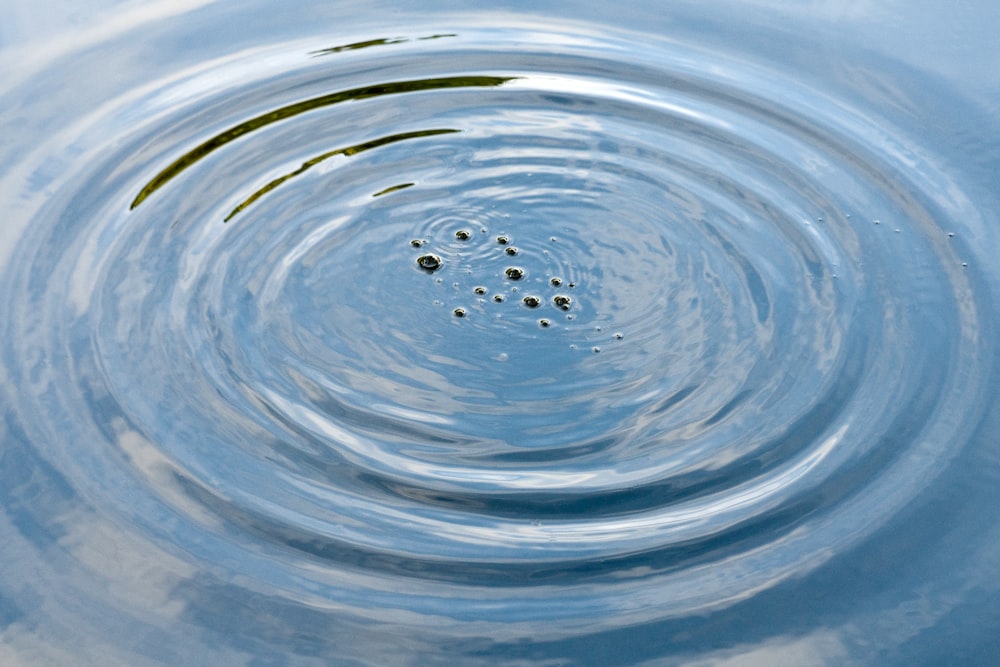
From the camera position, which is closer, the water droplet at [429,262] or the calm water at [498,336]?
the calm water at [498,336]

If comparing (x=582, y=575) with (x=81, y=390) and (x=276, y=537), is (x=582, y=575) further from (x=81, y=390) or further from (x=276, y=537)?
(x=81, y=390)

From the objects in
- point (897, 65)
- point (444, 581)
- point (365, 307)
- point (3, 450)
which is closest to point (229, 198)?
point (365, 307)

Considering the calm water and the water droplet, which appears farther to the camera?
the water droplet

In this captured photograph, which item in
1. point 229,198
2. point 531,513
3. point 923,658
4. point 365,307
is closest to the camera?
point 923,658

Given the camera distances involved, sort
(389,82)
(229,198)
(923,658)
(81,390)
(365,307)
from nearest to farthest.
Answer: (923,658), (81,390), (365,307), (229,198), (389,82)

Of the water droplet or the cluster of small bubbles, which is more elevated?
the water droplet

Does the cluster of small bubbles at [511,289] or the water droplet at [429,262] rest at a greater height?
the water droplet at [429,262]

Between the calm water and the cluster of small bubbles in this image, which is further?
the cluster of small bubbles
